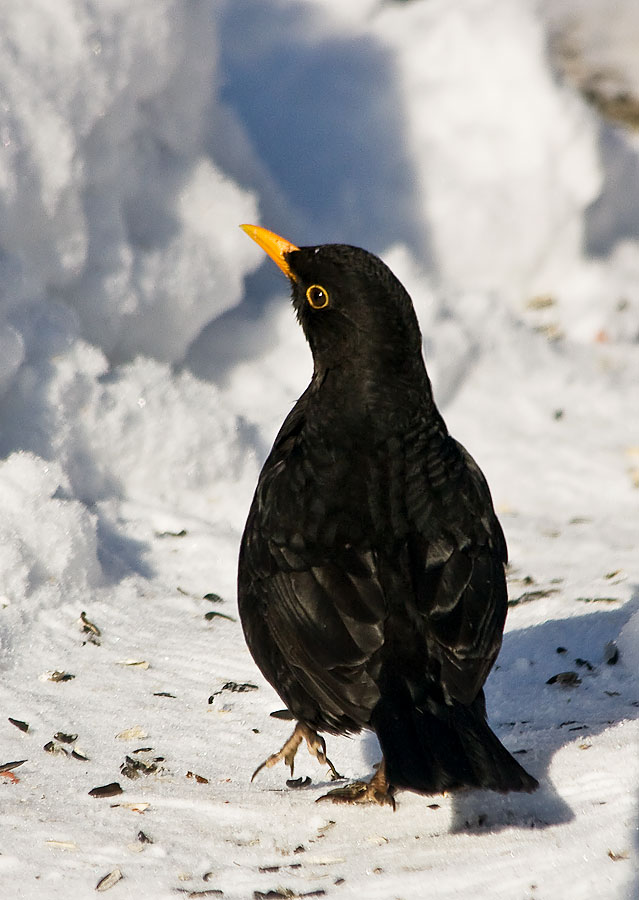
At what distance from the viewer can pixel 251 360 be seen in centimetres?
662

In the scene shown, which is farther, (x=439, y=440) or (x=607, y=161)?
(x=607, y=161)

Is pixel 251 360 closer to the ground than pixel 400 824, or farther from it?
farther from it

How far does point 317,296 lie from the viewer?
13.2 ft

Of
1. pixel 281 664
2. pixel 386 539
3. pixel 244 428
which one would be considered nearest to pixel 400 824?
pixel 281 664

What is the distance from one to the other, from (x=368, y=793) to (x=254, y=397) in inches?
126

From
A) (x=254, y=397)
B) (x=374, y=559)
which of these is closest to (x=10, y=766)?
(x=374, y=559)

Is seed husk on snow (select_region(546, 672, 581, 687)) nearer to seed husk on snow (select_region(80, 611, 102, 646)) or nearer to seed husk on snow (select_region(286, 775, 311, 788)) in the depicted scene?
seed husk on snow (select_region(286, 775, 311, 788))

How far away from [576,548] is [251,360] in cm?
211

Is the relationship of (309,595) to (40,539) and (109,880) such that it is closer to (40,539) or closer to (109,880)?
(109,880)

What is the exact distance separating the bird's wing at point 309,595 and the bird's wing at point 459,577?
165mm

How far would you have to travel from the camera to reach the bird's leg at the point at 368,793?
3.54 m

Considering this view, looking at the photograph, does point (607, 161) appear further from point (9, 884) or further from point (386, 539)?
point (9, 884)

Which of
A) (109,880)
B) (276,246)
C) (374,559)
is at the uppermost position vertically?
(276,246)

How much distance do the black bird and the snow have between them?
304 millimetres
